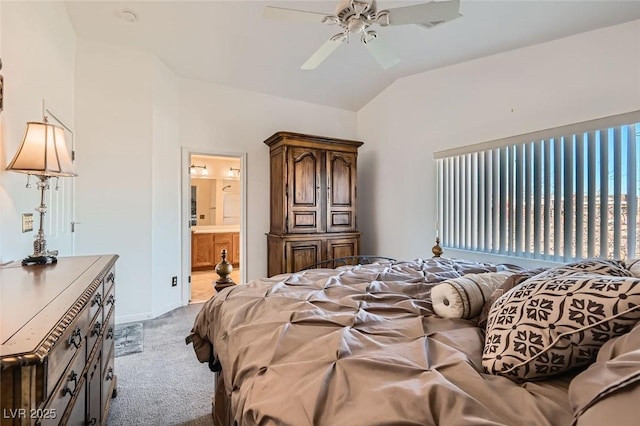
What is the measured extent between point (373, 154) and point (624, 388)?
4.33 metres

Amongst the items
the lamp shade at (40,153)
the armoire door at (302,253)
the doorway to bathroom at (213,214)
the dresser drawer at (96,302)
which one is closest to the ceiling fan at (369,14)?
the lamp shade at (40,153)

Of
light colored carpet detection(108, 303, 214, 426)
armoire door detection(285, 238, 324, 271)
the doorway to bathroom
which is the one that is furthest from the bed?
the doorway to bathroom

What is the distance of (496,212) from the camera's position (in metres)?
3.11

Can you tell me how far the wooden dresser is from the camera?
664mm

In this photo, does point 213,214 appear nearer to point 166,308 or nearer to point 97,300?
point 166,308

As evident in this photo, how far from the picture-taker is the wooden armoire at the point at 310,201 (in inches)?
153

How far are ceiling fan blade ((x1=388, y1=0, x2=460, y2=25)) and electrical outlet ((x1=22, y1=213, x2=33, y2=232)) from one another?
105 inches

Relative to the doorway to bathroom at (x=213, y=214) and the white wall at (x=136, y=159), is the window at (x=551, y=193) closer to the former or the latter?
the white wall at (x=136, y=159)

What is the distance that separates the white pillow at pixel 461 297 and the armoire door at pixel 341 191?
115 inches

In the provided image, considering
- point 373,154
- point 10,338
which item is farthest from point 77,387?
point 373,154

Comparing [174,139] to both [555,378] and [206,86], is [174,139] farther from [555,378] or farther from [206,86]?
[555,378]

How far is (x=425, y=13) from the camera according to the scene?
1.86 meters

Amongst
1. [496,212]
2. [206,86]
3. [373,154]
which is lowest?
[496,212]

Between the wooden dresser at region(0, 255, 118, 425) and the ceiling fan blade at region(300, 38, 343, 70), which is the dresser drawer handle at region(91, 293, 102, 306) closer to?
the wooden dresser at region(0, 255, 118, 425)
